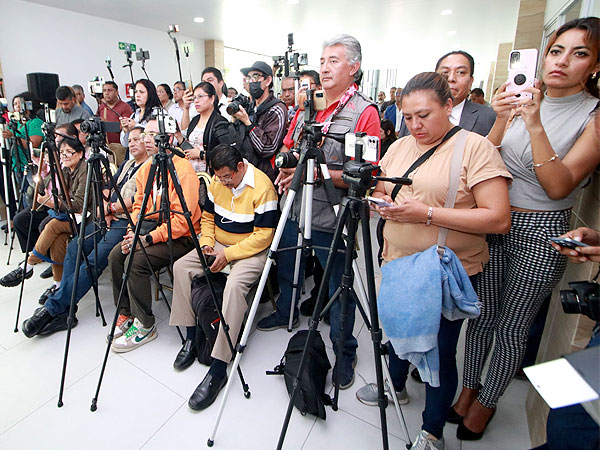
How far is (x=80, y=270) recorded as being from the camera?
213 centimetres

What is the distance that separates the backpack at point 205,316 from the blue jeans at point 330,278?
391 millimetres

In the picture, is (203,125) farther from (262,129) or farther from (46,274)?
(46,274)

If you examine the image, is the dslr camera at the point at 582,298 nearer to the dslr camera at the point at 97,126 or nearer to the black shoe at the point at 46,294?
the dslr camera at the point at 97,126

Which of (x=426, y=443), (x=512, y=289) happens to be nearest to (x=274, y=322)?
(x=426, y=443)

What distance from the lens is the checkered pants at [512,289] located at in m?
1.16

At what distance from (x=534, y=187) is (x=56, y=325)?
8.70 ft

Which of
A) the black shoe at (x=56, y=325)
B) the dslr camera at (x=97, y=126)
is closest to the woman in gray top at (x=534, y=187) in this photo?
the dslr camera at (x=97, y=126)

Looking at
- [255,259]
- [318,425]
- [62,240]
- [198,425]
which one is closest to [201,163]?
[255,259]

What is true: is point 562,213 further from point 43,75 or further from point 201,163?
point 43,75

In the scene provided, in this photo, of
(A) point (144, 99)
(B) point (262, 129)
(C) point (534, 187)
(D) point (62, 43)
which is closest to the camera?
(C) point (534, 187)

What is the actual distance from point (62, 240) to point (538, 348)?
3110 millimetres

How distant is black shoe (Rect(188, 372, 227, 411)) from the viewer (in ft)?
5.14

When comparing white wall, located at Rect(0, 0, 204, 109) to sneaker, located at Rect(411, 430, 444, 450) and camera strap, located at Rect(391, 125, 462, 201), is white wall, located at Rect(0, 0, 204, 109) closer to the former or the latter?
camera strap, located at Rect(391, 125, 462, 201)

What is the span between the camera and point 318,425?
1.49 meters
